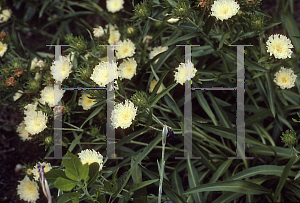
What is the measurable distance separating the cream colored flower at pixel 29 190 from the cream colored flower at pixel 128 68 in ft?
2.13

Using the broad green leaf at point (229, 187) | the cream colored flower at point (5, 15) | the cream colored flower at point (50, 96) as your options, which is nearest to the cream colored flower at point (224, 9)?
the broad green leaf at point (229, 187)

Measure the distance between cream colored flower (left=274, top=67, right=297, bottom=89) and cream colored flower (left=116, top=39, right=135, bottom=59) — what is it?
2.11ft

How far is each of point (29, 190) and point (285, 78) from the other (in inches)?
49.0

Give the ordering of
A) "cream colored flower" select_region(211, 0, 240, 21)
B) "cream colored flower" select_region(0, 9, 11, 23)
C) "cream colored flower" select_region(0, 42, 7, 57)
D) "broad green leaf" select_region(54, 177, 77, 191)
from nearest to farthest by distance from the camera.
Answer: "broad green leaf" select_region(54, 177, 77, 191) → "cream colored flower" select_region(211, 0, 240, 21) → "cream colored flower" select_region(0, 42, 7, 57) → "cream colored flower" select_region(0, 9, 11, 23)

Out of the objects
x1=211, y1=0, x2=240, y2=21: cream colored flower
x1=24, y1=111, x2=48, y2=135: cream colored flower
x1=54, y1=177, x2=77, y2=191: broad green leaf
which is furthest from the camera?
x1=24, y1=111, x2=48, y2=135: cream colored flower

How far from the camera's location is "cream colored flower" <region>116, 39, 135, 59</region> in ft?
4.12

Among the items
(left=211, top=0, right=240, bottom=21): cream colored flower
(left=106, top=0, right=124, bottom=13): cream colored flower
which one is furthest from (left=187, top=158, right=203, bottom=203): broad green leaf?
(left=106, top=0, right=124, bottom=13): cream colored flower

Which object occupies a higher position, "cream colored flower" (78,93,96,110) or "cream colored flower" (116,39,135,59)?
"cream colored flower" (116,39,135,59)

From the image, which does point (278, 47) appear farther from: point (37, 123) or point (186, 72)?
point (37, 123)

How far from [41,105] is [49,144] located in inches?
6.9

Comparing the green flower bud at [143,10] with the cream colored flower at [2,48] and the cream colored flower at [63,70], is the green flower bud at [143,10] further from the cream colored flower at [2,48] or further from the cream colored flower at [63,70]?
the cream colored flower at [2,48]

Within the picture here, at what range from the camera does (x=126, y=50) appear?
1.26m

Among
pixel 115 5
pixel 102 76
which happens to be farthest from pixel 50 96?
pixel 115 5

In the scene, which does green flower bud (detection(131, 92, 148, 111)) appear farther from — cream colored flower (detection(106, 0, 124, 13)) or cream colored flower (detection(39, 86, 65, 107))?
cream colored flower (detection(106, 0, 124, 13))
